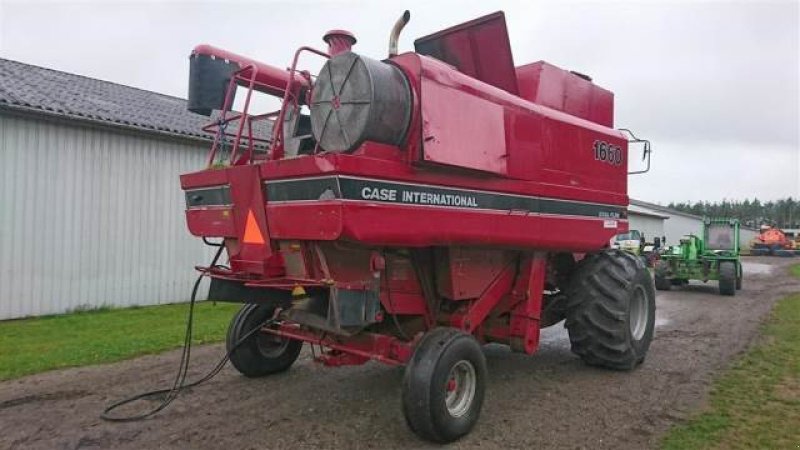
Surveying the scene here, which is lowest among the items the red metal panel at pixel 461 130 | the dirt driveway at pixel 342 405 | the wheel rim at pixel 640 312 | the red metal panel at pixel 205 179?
the dirt driveway at pixel 342 405

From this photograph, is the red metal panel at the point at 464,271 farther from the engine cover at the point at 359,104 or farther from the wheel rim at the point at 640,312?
the wheel rim at the point at 640,312

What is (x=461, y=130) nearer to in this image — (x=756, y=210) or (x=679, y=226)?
(x=679, y=226)

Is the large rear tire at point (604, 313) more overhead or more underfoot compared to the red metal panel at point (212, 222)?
more underfoot

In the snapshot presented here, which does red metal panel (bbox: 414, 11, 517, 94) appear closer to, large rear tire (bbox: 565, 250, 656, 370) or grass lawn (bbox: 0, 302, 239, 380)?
large rear tire (bbox: 565, 250, 656, 370)

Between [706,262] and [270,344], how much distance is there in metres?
13.9

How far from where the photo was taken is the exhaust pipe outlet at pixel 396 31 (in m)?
4.61

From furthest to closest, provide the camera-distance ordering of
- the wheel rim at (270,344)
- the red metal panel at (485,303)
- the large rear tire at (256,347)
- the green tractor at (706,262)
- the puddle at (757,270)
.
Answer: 1. the puddle at (757,270)
2. the green tractor at (706,262)
3. the wheel rim at (270,344)
4. the large rear tire at (256,347)
5. the red metal panel at (485,303)

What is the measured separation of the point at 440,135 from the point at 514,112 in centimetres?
112

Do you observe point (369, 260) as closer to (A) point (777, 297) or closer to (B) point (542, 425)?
(B) point (542, 425)

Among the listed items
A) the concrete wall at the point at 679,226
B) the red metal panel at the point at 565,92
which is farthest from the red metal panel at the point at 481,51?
the concrete wall at the point at 679,226

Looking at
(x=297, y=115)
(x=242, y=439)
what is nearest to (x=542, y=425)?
(x=242, y=439)

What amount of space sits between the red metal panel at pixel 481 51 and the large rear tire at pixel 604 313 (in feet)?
7.31

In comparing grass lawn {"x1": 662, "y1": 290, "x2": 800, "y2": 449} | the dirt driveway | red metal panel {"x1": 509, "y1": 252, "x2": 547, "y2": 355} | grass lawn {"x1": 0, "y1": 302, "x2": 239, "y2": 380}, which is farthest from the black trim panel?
grass lawn {"x1": 0, "y1": 302, "x2": 239, "y2": 380}

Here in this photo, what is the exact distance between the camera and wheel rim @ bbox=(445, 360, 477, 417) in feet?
15.0
